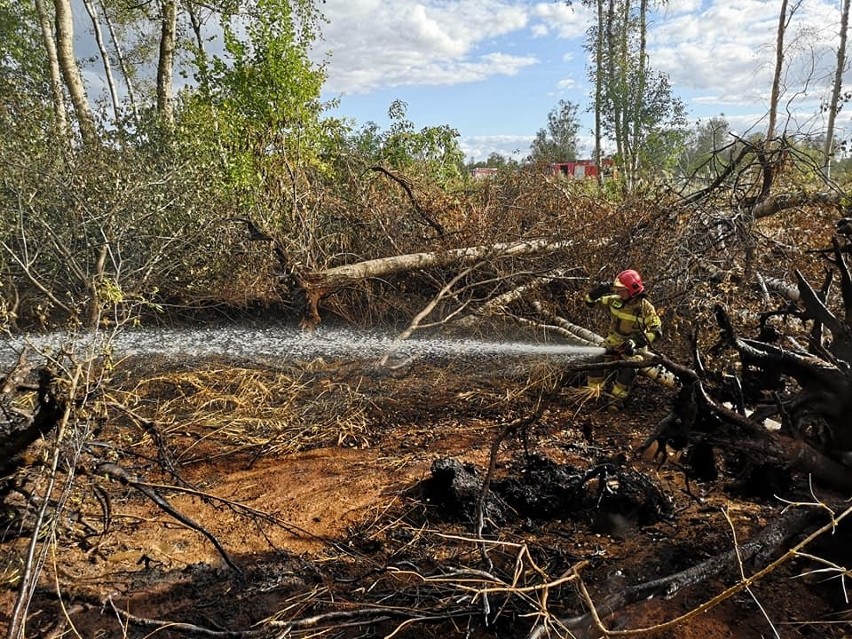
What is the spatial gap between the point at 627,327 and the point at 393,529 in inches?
117

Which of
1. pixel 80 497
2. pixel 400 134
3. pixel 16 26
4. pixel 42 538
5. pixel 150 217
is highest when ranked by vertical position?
pixel 16 26

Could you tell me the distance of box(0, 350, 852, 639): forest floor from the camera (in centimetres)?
229

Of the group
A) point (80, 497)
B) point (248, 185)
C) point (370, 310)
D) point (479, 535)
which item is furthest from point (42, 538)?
point (248, 185)

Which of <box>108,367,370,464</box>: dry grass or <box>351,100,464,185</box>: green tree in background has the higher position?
<box>351,100,464,185</box>: green tree in background

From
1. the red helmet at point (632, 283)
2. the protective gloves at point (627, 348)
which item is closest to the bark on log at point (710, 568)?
the protective gloves at point (627, 348)

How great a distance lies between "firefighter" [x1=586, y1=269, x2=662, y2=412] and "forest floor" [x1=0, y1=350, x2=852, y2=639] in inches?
9.4

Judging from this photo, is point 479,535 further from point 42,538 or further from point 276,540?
point 42,538

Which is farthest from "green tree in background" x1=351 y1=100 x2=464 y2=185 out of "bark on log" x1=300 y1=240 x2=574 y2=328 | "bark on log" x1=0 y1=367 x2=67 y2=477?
"bark on log" x1=0 y1=367 x2=67 y2=477

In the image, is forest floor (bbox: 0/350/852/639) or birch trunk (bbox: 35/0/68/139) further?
birch trunk (bbox: 35/0/68/139)

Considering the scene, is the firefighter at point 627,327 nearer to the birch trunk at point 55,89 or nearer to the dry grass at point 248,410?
the dry grass at point 248,410

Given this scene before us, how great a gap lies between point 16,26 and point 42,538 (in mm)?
19693

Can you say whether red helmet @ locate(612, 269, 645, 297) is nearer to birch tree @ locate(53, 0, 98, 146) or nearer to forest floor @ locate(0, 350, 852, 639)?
forest floor @ locate(0, 350, 852, 639)

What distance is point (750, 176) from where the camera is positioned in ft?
17.5

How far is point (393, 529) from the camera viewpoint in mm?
3205
